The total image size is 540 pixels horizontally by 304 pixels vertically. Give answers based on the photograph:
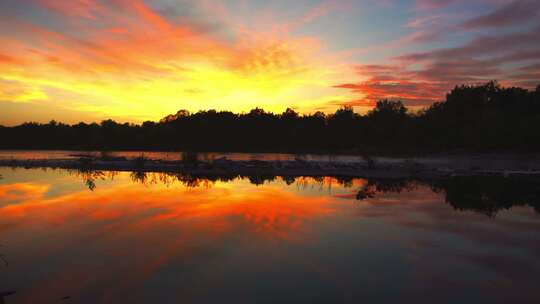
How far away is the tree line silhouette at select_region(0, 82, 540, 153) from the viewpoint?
6944 cm

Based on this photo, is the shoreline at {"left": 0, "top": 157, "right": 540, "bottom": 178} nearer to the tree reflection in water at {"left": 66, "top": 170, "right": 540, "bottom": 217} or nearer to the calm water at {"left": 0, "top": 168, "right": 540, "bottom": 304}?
the tree reflection in water at {"left": 66, "top": 170, "right": 540, "bottom": 217}

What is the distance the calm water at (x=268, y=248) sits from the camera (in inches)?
340

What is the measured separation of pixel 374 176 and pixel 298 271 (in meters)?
26.3

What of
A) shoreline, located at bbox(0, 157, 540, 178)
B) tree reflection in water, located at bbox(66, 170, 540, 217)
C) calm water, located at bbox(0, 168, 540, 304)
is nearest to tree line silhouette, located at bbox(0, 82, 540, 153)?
shoreline, located at bbox(0, 157, 540, 178)

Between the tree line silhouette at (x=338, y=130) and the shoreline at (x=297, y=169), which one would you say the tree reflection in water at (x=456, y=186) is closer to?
the shoreline at (x=297, y=169)

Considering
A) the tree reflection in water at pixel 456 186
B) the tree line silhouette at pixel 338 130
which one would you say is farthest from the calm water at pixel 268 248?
the tree line silhouette at pixel 338 130

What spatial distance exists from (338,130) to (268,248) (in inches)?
3533

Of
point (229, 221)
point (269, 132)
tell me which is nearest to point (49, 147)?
point (269, 132)

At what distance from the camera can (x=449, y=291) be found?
8750 millimetres

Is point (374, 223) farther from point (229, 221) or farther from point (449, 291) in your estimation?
point (449, 291)

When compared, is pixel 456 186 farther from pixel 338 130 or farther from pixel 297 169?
pixel 338 130

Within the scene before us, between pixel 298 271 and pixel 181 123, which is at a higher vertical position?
pixel 181 123

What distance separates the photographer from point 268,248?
38.7ft

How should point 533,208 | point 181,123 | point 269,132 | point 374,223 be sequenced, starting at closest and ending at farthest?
point 374,223, point 533,208, point 269,132, point 181,123
